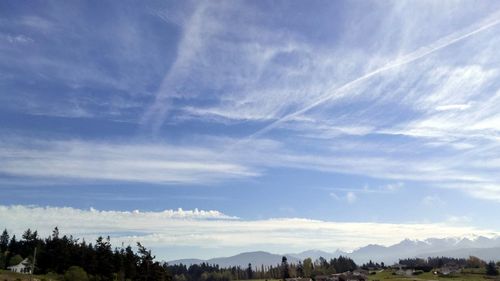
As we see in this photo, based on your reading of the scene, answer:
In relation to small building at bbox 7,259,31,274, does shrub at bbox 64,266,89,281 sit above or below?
below

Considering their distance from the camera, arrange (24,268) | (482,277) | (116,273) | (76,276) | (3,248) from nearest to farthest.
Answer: (76,276) → (116,273) → (24,268) → (3,248) → (482,277)

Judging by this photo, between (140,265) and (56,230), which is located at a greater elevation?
(56,230)

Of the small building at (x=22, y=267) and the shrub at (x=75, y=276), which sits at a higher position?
the small building at (x=22, y=267)

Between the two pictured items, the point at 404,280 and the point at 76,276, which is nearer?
the point at 76,276

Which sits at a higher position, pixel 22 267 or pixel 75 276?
pixel 22 267

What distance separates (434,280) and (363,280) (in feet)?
91.4

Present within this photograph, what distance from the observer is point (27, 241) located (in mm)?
172875

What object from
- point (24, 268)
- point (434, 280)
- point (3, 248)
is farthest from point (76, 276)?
point (434, 280)

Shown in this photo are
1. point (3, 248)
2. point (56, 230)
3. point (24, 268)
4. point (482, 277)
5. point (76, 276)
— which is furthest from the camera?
point (482, 277)

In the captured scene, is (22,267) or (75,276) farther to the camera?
(22,267)

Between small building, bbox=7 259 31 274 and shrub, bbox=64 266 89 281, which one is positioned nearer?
shrub, bbox=64 266 89 281

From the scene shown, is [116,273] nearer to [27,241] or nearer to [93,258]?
[93,258]

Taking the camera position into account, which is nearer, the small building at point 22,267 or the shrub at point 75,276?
the shrub at point 75,276

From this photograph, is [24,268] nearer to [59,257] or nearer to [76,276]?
[59,257]
